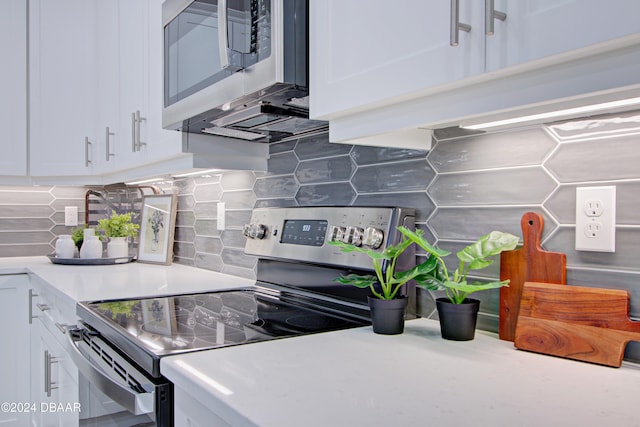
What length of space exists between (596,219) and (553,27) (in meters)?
0.43

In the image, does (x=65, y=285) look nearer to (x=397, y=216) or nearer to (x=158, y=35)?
(x=158, y=35)

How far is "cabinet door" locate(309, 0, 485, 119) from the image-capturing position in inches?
29.5

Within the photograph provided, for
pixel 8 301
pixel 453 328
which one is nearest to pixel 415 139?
pixel 453 328

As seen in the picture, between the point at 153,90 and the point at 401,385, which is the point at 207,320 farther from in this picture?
the point at 153,90

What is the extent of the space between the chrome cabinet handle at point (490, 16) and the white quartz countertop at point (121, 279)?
1324 mm

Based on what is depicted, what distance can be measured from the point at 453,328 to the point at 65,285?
147 cm

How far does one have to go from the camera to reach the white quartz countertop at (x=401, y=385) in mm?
619

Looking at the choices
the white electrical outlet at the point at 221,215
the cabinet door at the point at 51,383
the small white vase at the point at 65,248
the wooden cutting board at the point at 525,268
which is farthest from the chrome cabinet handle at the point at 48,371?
the wooden cutting board at the point at 525,268

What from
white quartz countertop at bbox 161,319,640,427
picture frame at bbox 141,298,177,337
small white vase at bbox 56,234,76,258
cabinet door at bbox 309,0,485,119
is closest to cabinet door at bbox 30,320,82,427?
picture frame at bbox 141,298,177,337

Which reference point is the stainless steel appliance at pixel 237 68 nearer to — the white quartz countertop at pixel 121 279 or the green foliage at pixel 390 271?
the green foliage at pixel 390 271

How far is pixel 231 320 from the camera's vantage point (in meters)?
1.25

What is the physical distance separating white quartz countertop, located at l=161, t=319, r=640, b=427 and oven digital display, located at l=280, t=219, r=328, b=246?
0.47 meters

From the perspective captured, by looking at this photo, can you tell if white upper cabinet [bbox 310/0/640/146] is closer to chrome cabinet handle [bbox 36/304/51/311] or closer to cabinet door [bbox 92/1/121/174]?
chrome cabinet handle [bbox 36/304/51/311]

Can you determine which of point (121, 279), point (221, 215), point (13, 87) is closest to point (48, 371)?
point (121, 279)
